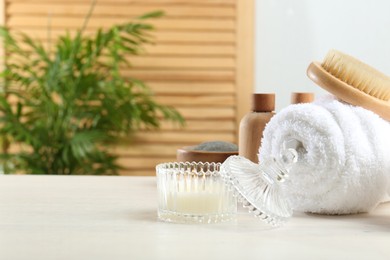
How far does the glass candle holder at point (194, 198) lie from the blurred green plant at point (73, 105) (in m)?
1.46

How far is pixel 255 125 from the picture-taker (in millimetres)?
839

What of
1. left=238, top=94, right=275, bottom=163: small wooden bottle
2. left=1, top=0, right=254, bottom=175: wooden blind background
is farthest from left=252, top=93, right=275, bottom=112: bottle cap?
left=1, top=0, right=254, bottom=175: wooden blind background

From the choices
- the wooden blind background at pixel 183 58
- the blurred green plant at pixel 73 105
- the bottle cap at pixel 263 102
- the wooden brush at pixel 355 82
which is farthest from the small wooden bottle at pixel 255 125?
the wooden blind background at pixel 183 58

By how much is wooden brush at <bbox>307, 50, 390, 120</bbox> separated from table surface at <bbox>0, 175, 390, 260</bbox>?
0.13m

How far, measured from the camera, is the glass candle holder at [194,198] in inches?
26.8

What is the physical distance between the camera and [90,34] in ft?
7.91

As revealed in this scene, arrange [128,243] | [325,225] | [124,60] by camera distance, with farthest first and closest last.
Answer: [124,60] → [325,225] → [128,243]

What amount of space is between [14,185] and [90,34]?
1.57 metres

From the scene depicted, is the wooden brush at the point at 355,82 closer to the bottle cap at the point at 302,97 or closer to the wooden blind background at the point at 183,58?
the bottle cap at the point at 302,97

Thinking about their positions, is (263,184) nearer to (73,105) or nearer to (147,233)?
(147,233)

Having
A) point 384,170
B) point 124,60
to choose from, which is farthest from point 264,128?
point 124,60

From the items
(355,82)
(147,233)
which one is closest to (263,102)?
(355,82)

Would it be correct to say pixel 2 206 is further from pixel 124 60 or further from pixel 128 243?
pixel 124 60

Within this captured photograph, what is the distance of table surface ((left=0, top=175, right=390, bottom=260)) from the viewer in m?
0.54
